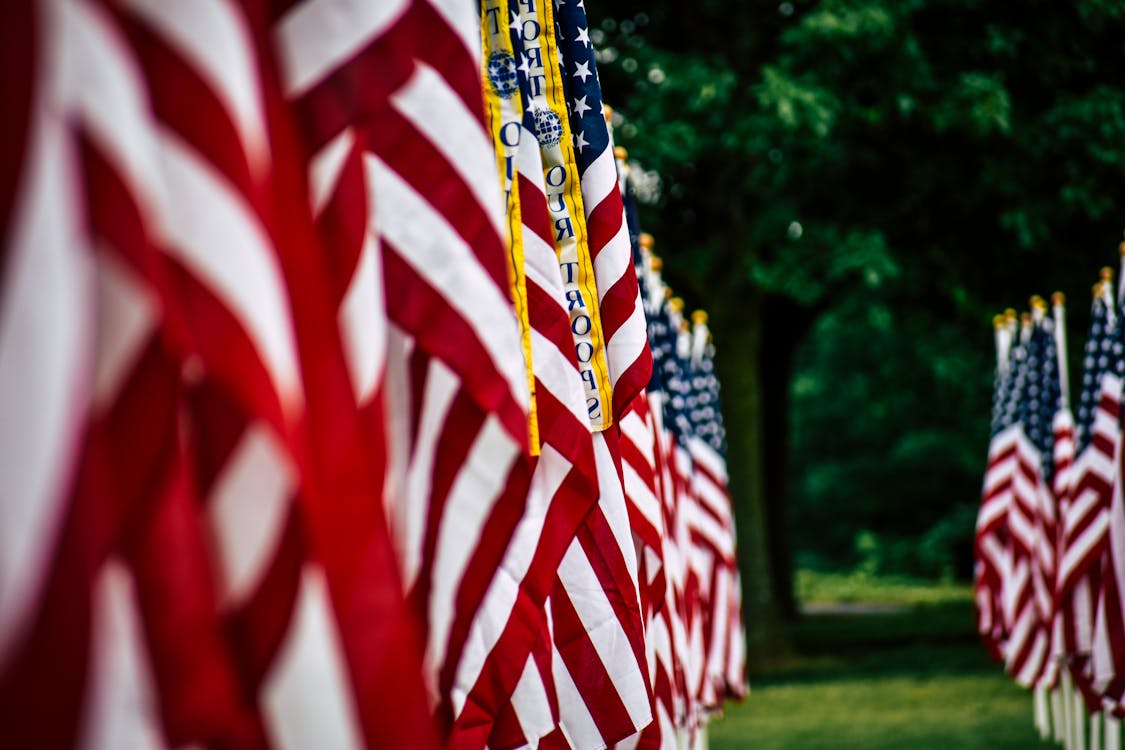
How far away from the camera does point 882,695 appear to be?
15648 mm

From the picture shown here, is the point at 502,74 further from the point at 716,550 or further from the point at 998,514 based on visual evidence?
the point at 998,514

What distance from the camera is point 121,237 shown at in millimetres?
1647

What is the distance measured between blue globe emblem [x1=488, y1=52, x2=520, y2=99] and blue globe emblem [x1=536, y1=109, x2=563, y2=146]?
28 centimetres

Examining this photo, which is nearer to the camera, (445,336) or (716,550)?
(445,336)

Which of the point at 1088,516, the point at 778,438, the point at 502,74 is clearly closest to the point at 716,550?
the point at 1088,516

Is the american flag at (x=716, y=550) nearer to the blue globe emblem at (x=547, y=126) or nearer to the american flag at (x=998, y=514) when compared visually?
the american flag at (x=998, y=514)

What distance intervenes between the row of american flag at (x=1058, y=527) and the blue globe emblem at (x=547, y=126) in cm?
521

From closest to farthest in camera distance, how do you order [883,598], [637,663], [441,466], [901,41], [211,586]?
[211,586] → [441,466] → [637,663] → [901,41] → [883,598]

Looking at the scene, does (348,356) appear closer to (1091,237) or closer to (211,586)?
(211,586)

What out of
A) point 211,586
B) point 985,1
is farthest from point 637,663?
point 985,1

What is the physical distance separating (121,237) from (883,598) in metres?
34.3

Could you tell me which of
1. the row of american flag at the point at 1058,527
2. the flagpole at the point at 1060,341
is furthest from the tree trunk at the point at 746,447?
the flagpole at the point at 1060,341

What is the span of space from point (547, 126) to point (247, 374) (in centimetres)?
266

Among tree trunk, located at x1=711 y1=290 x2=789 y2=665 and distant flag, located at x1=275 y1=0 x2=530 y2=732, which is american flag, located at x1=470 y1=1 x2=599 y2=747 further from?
tree trunk, located at x1=711 y1=290 x2=789 y2=665
